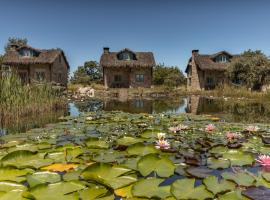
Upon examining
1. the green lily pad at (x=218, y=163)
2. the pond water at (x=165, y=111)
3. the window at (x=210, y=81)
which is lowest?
the green lily pad at (x=218, y=163)

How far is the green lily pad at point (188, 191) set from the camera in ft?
9.13

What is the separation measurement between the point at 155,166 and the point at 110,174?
1.87ft

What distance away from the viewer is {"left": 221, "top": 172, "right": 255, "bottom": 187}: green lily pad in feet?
10.4

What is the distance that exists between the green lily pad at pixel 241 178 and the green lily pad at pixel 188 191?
1.61 feet

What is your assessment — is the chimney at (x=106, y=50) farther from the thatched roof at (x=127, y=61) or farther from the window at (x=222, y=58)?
the window at (x=222, y=58)

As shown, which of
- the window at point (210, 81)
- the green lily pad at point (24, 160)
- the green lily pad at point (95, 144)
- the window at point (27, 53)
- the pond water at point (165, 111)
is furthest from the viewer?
the window at point (210, 81)

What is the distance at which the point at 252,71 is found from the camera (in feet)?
101

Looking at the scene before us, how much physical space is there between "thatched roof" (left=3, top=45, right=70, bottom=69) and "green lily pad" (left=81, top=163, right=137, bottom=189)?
110ft

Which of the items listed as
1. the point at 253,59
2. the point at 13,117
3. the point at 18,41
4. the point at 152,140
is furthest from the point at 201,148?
the point at 18,41

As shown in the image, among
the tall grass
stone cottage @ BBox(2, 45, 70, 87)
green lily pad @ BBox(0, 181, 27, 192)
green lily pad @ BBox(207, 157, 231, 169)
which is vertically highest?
stone cottage @ BBox(2, 45, 70, 87)

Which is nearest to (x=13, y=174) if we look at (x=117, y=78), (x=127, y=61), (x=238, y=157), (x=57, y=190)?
(x=57, y=190)

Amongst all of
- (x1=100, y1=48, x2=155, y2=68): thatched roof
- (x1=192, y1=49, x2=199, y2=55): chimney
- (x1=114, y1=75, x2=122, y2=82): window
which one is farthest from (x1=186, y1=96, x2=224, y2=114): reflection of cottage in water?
(x1=192, y1=49, x2=199, y2=55): chimney

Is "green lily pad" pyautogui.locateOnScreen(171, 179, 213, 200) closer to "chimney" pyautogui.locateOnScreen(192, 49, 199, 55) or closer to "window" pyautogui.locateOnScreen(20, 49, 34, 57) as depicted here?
"window" pyautogui.locateOnScreen(20, 49, 34, 57)

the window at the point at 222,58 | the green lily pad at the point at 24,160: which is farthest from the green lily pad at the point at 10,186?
the window at the point at 222,58
